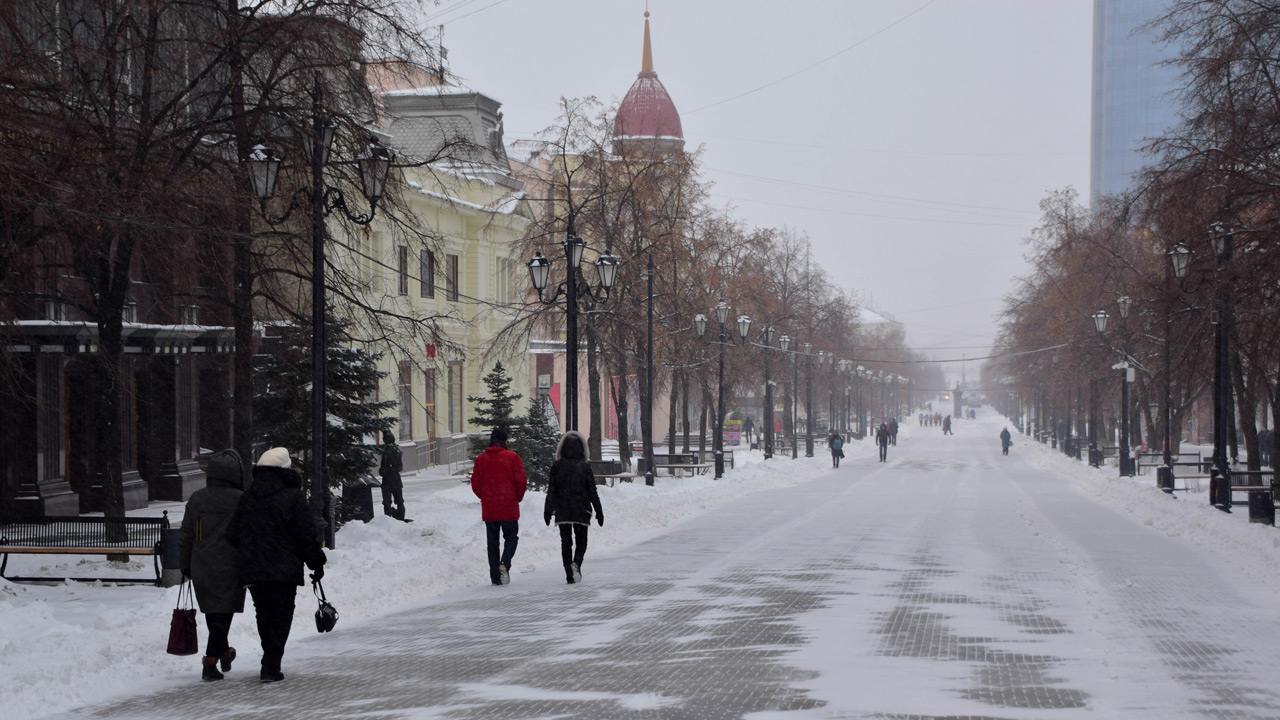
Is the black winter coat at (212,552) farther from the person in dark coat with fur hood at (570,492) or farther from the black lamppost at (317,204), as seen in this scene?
the black lamppost at (317,204)

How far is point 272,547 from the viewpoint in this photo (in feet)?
26.3

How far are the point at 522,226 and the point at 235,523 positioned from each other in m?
42.6

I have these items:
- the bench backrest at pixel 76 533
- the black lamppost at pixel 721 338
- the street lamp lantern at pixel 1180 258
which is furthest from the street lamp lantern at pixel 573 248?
the black lamppost at pixel 721 338

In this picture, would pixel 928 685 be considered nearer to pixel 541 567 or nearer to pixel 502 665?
pixel 502 665

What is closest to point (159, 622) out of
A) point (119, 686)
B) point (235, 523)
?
point (119, 686)

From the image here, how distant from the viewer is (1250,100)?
18125 mm

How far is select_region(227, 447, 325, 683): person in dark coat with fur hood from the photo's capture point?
8.02 m

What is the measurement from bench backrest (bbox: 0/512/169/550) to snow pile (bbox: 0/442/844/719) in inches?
15.3

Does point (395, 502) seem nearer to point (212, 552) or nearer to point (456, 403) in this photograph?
point (212, 552)

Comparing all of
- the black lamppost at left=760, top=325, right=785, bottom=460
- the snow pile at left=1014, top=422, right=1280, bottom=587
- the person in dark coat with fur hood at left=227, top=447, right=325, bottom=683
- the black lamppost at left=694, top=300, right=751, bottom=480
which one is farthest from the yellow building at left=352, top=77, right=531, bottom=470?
the person in dark coat with fur hood at left=227, top=447, right=325, bottom=683

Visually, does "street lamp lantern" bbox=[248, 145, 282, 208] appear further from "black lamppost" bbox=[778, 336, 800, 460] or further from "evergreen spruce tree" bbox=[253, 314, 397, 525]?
"black lamppost" bbox=[778, 336, 800, 460]

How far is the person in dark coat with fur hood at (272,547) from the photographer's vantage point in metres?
8.02

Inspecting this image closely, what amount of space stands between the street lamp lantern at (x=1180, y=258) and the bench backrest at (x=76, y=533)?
17440mm

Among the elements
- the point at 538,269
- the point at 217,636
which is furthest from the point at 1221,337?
the point at 217,636
